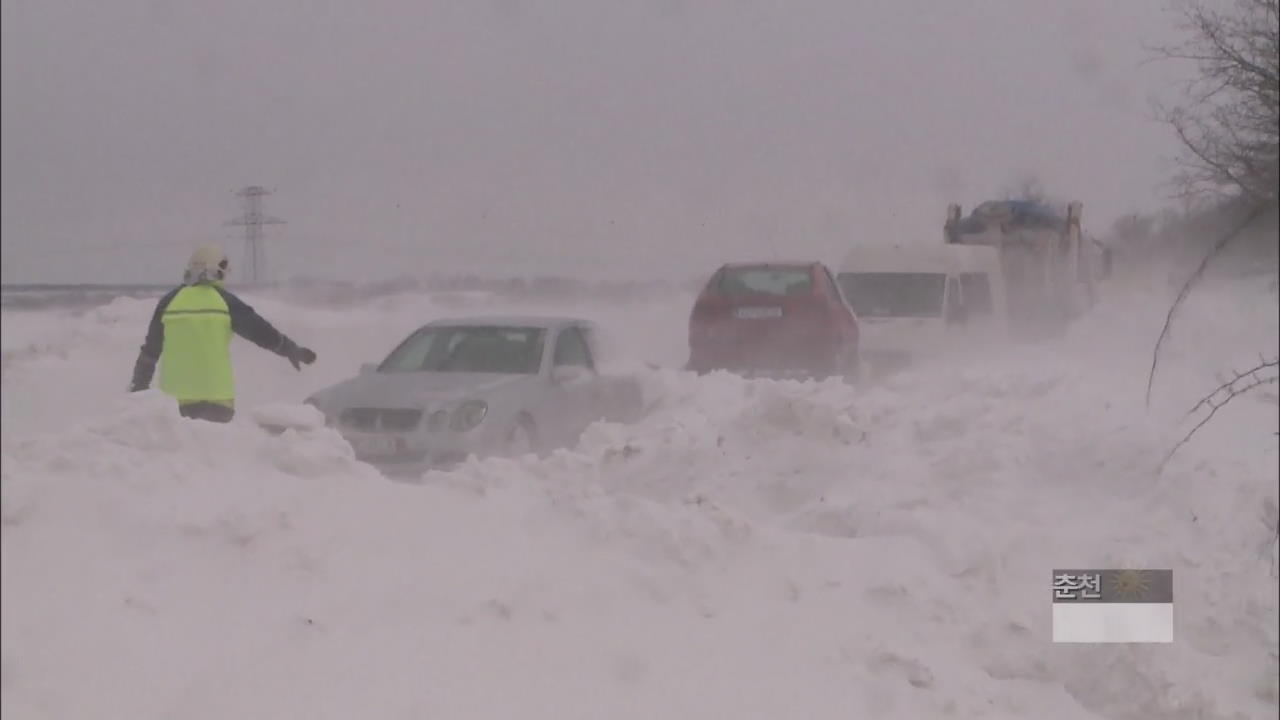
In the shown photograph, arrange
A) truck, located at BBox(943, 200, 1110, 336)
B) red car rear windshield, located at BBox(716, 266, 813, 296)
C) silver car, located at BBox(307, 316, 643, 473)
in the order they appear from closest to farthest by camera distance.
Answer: silver car, located at BBox(307, 316, 643, 473)
red car rear windshield, located at BBox(716, 266, 813, 296)
truck, located at BBox(943, 200, 1110, 336)

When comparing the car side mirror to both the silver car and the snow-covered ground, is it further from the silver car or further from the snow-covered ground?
the snow-covered ground

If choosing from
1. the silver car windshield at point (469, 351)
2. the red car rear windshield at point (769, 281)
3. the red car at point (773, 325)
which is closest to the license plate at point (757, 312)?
the red car at point (773, 325)

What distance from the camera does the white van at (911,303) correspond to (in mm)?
9297

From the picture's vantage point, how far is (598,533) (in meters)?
4.63

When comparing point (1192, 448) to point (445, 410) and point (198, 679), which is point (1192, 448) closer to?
point (445, 410)

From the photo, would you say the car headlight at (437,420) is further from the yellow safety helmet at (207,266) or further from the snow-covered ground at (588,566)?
the yellow safety helmet at (207,266)

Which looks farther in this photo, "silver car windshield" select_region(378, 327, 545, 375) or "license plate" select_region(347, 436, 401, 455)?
"silver car windshield" select_region(378, 327, 545, 375)

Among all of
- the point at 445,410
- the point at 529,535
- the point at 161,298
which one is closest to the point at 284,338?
the point at 161,298

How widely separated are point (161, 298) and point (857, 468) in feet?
12.0

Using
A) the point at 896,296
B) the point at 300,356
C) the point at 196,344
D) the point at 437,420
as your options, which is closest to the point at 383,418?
the point at 437,420

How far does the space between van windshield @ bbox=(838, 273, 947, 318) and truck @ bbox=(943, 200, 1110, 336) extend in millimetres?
547

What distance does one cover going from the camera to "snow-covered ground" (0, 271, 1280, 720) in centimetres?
356

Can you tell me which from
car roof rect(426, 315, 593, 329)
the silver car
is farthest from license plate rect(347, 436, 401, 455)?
Answer: car roof rect(426, 315, 593, 329)

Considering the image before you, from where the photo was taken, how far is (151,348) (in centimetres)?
580
